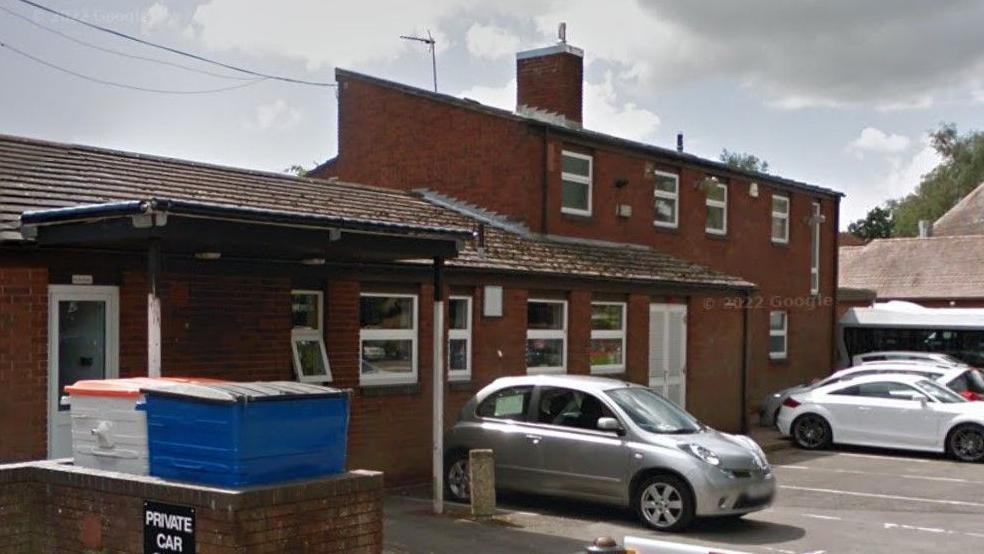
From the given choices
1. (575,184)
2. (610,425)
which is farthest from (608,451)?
(575,184)

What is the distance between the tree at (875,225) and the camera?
300 feet

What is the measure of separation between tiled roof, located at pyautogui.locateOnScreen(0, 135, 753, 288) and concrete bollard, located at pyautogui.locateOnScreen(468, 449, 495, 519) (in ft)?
8.86

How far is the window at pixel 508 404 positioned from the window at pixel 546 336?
3.40 meters

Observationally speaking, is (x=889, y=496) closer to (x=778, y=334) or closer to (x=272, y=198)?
(x=272, y=198)

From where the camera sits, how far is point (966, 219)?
57.4 m

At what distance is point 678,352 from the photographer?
21.0m

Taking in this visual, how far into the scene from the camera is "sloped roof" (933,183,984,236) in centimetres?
5653

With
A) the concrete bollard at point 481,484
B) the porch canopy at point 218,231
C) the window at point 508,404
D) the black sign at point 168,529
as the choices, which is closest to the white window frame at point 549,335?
the window at point 508,404

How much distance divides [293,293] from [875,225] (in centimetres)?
8606

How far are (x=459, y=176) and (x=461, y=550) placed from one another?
11.0m

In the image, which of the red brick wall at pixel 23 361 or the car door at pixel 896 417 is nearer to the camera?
the red brick wall at pixel 23 361

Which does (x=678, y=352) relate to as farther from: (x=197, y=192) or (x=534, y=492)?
(x=197, y=192)

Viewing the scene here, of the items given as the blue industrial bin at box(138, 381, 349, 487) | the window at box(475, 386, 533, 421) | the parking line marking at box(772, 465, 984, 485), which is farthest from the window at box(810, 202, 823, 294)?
the blue industrial bin at box(138, 381, 349, 487)

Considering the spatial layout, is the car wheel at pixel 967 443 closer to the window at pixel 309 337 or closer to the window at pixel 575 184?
the window at pixel 575 184
